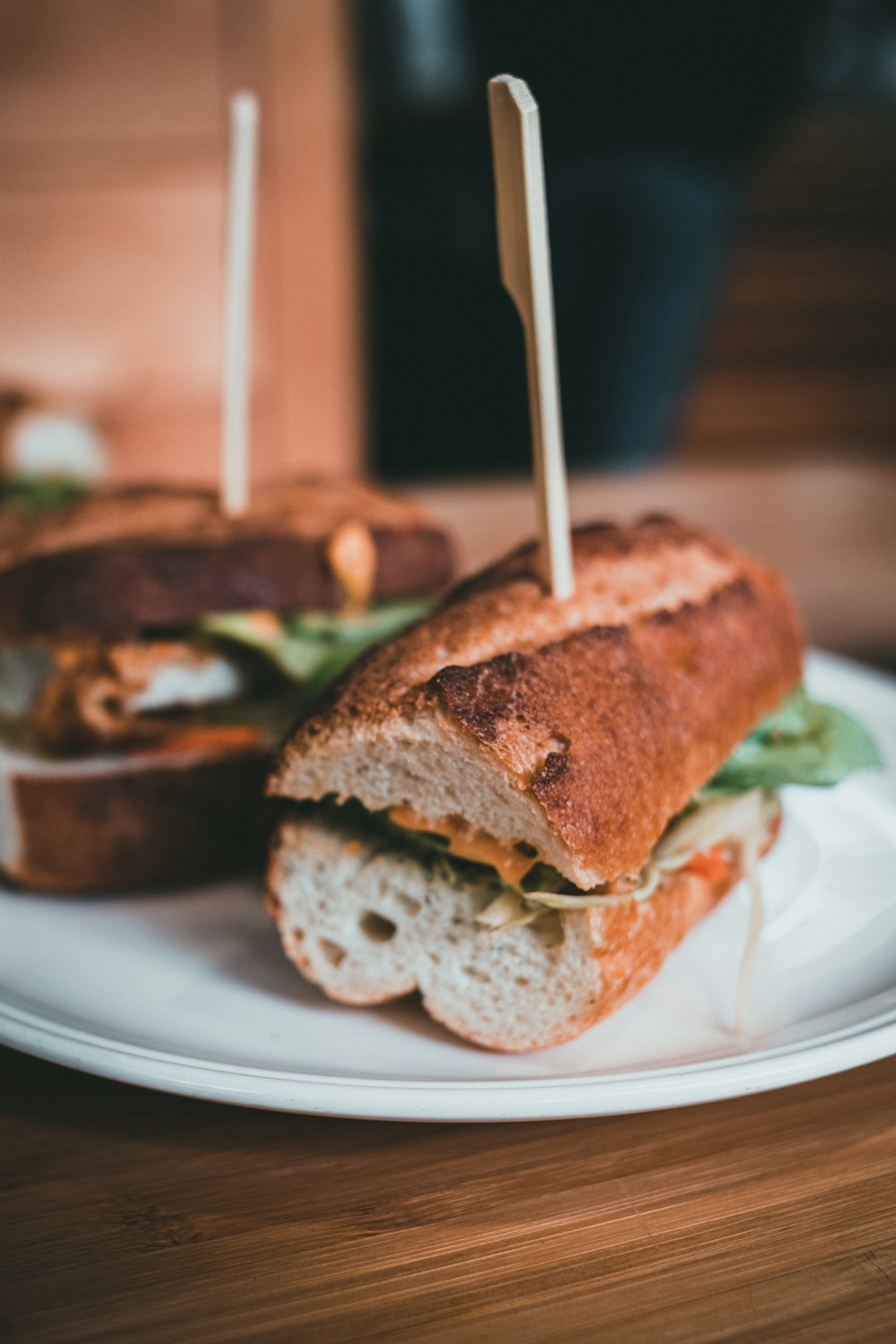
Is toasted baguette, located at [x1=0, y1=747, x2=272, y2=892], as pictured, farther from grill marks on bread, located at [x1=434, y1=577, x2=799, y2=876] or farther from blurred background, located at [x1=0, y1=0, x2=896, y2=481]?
blurred background, located at [x1=0, y1=0, x2=896, y2=481]

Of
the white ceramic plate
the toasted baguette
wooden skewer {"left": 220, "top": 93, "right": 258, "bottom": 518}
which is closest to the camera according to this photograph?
the white ceramic plate

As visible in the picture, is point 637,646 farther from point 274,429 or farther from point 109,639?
point 274,429

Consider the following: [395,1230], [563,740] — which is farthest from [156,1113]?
[563,740]

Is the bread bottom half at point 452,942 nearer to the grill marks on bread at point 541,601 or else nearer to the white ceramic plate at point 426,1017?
the white ceramic plate at point 426,1017

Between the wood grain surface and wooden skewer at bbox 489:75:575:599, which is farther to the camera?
wooden skewer at bbox 489:75:575:599

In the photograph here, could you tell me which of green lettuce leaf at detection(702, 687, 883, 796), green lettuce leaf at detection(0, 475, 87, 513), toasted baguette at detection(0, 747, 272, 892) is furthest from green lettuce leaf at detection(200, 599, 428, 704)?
green lettuce leaf at detection(0, 475, 87, 513)

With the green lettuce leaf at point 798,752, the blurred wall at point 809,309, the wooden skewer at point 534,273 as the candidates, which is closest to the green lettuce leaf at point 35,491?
the wooden skewer at point 534,273

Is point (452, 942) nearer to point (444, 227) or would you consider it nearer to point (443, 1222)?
point (443, 1222)
